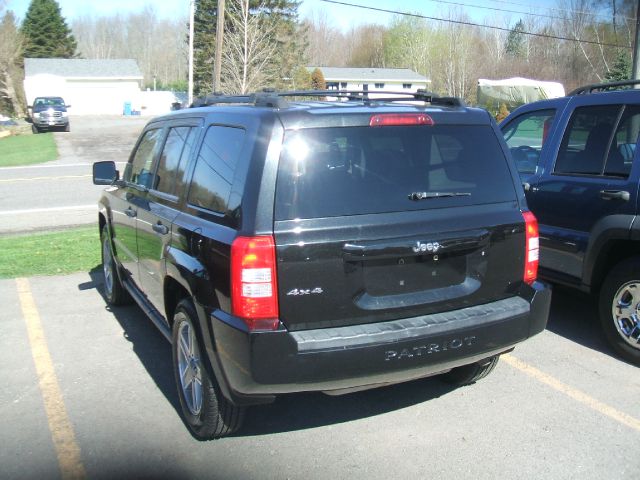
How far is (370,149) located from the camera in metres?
3.36

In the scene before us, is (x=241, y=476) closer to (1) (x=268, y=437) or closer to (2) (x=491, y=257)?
(1) (x=268, y=437)

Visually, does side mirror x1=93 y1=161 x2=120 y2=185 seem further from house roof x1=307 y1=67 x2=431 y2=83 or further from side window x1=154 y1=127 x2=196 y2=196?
house roof x1=307 y1=67 x2=431 y2=83

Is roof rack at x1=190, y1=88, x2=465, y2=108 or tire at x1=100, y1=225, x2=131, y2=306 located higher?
roof rack at x1=190, y1=88, x2=465, y2=108

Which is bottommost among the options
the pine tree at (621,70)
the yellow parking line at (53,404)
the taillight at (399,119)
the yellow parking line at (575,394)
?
the yellow parking line at (53,404)

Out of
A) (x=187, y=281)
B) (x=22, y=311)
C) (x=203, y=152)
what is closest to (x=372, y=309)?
(x=187, y=281)

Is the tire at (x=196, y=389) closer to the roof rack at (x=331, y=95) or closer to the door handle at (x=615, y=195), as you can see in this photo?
the roof rack at (x=331, y=95)

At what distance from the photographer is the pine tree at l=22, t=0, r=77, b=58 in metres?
64.8

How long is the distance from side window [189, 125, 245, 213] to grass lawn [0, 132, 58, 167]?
806 inches

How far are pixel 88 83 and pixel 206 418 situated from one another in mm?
60784

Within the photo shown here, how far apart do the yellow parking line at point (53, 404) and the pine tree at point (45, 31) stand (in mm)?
66925

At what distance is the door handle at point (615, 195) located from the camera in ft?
15.3

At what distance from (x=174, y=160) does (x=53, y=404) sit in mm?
1805

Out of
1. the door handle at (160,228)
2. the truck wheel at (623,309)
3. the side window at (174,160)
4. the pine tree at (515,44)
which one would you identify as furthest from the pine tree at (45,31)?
the truck wheel at (623,309)

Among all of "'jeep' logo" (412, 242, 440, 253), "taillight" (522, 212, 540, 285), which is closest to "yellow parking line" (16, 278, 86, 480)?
"'jeep' logo" (412, 242, 440, 253)
